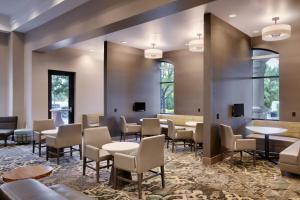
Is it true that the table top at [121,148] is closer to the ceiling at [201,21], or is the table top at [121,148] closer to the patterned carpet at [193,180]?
the patterned carpet at [193,180]

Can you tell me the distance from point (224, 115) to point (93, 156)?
3349mm

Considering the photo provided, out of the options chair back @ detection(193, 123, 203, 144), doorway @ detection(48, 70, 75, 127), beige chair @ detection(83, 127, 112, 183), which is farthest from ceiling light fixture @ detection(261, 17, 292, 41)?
doorway @ detection(48, 70, 75, 127)

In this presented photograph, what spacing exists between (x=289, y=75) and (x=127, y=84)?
17.0ft

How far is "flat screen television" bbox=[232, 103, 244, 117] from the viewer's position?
6.03m

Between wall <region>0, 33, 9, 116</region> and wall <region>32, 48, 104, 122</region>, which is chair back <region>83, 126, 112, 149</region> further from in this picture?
wall <region>0, 33, 9, 116</region>

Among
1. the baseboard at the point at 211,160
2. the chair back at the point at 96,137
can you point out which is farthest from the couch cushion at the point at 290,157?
the chair back at the point at 96,137

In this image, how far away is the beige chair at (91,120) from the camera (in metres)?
8.85

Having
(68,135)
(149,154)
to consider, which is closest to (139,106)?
(68,135)

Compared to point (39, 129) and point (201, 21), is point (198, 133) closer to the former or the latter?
point (201, 21)

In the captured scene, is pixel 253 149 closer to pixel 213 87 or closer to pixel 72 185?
pixel 213 87

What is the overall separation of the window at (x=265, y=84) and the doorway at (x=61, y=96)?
6.67 m

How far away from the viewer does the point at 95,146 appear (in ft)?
14.8

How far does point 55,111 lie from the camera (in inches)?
337

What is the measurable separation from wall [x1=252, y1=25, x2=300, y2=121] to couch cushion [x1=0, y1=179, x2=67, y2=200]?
664 cm
